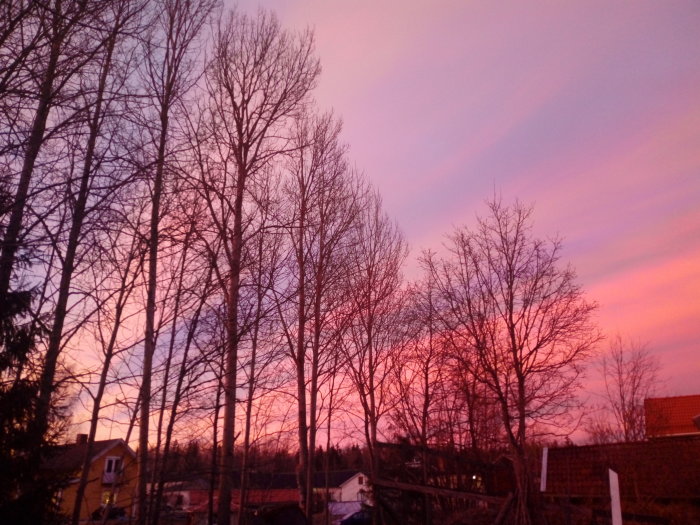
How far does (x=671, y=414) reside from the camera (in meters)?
31.5

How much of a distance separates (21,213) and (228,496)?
249 inches

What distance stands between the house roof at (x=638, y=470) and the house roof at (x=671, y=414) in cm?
1415

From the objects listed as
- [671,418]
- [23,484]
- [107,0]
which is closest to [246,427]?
[23,484]

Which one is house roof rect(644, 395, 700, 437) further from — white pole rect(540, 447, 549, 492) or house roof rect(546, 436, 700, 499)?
white pole rect(540, 447, 549, 492)

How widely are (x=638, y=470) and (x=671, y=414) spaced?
1874 cm

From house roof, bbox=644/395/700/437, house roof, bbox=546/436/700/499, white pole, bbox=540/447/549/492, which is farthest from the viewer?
house roof, bbox=644/395/700/437

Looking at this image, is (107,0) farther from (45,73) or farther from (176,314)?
(176,314)

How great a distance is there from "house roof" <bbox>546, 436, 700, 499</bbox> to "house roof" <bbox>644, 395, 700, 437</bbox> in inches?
557

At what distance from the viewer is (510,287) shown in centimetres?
1485

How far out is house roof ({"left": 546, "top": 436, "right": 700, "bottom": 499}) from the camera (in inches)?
591

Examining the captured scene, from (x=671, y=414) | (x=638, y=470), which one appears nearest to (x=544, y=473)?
(x=638, y=470)

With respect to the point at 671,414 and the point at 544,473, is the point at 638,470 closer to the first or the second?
the point at 544,473

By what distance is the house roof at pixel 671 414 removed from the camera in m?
29.6

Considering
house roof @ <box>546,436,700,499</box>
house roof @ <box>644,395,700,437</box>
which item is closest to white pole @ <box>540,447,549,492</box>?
house roof @ <box>546,436,700,499</box>
